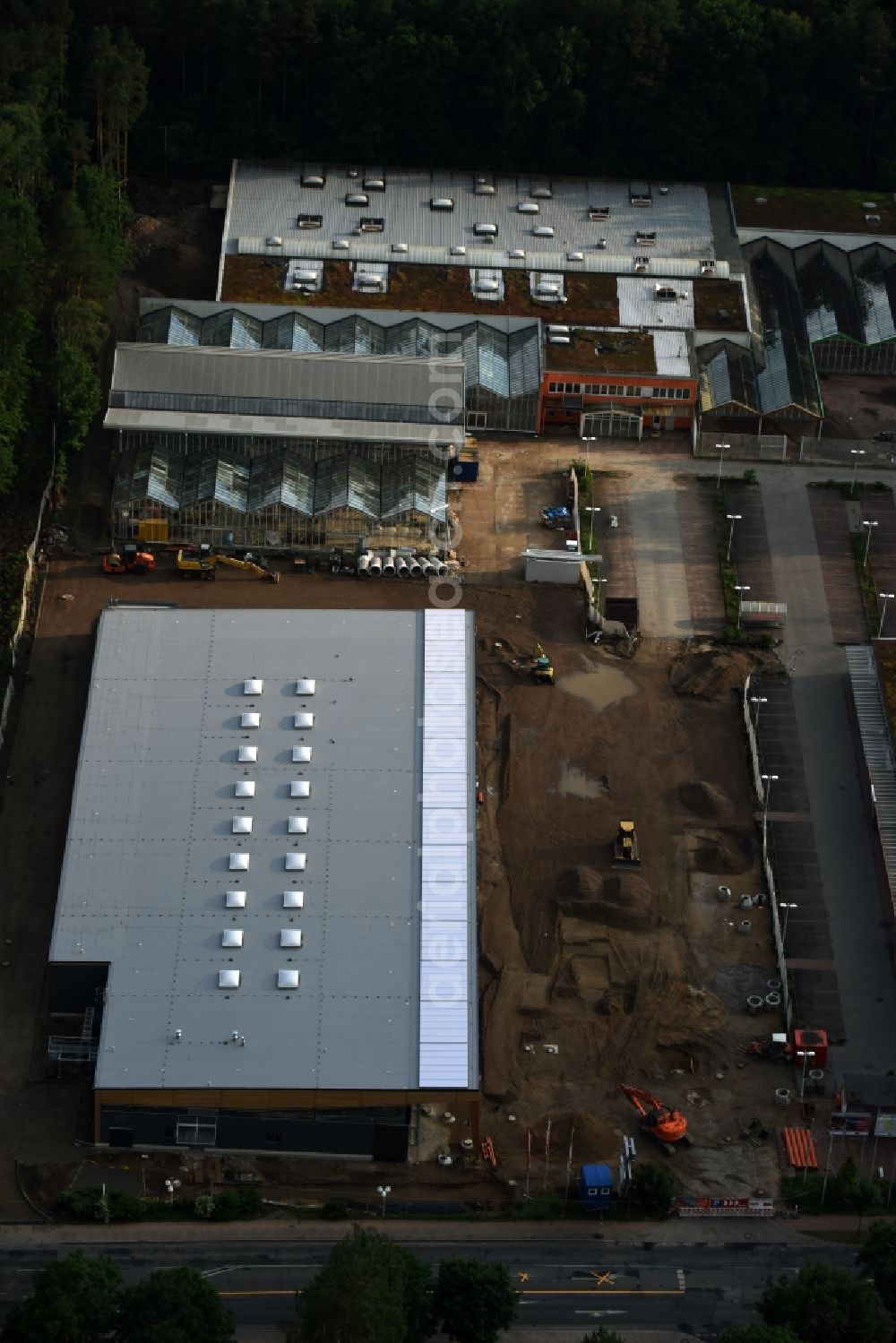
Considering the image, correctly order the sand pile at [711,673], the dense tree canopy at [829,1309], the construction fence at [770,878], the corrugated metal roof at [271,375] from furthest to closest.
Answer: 1. the corrugated metal roof at [271,375]
2. the sand pile at [711,673]
3. the construction fence at [770,878]
4. the dense tree canopy at [829,1309]

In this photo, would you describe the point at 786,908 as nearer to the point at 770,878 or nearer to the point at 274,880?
the point at 770,878

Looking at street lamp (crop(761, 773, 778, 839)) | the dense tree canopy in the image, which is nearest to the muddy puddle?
street lamp (crop(761, 773, 778, 839))

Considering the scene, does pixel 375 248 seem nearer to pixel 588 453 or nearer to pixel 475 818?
pixel 588 453

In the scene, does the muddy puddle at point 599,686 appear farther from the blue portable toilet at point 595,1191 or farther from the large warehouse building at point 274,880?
the blue portable toilet at point 595,1191

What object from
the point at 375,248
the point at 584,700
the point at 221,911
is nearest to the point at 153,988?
the point at 221,911

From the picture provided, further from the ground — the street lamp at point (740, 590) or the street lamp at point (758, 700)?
the street lamp at point (740, 590)

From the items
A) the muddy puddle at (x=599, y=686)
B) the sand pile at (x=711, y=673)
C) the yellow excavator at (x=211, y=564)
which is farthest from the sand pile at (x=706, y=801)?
the yellow excavator at (x=211, y=564)
